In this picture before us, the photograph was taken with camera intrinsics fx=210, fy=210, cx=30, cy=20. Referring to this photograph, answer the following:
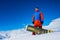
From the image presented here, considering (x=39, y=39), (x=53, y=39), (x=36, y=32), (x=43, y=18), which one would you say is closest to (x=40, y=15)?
(x=43, y=18)

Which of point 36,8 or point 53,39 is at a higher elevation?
point 36,8

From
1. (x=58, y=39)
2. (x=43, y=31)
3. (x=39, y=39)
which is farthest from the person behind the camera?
(x=43, y=31)

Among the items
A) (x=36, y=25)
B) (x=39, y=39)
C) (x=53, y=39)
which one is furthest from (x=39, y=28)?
(x=53, y=39)

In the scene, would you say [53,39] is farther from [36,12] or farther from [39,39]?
[36,12]

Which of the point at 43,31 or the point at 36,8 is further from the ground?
the point at 36,8

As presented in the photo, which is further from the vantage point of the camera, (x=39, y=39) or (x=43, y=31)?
(x=43, y=31)

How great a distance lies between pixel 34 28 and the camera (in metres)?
8.54

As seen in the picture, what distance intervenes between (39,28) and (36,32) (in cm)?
23

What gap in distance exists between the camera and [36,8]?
8477 mm

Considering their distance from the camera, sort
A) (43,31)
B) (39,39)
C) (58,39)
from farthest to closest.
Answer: (43,31) → (39,39) → (58,39)

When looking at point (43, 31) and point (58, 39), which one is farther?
point (43, 31)

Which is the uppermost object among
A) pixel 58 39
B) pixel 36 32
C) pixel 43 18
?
pixel 43 18

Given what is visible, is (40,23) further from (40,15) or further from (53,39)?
(53,39)

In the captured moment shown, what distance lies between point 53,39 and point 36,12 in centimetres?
280
